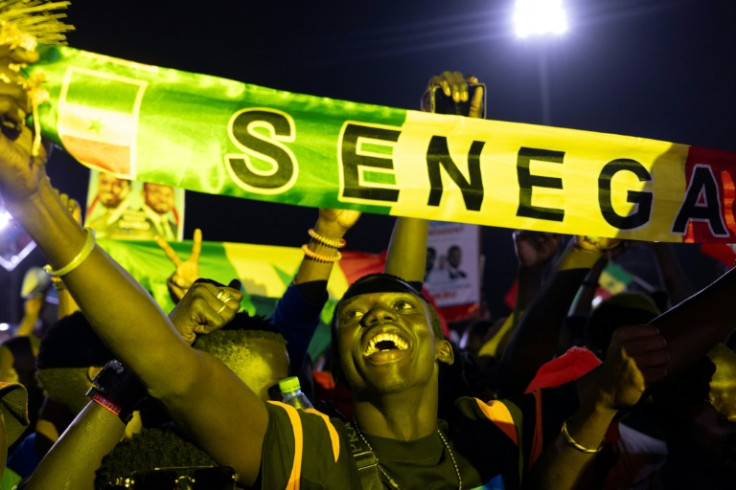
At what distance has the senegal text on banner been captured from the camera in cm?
241

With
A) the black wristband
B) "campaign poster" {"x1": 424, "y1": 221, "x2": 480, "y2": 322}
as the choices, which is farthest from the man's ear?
"campaign poster" {"x1": 424, "y1": 221, "x2": 480, "y2": 322}

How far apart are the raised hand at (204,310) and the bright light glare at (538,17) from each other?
9750 mm

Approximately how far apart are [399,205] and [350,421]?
2.46ft

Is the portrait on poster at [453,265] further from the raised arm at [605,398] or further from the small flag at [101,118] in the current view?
the small flag at [101,118]

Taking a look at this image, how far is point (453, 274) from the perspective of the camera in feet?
→ 27.6

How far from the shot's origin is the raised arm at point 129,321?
5.82ft

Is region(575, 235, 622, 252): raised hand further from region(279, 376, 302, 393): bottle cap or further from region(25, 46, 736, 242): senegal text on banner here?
region(279, 376, 302, 393): bottle cap

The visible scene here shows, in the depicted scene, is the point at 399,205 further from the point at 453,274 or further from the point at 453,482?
the point at 453,274

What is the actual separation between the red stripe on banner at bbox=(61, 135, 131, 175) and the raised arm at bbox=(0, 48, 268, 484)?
478mm

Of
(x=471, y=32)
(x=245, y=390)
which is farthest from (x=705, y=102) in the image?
(x=245, y=390)

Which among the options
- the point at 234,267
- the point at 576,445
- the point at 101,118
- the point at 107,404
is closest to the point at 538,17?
the point at 234,267

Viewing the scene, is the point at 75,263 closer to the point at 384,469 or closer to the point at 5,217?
the point at 384,469

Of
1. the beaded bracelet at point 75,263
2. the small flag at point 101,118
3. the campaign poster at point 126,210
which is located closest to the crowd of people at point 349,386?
the beaded bracelet at point 75,263

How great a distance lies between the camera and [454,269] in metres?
8.43
